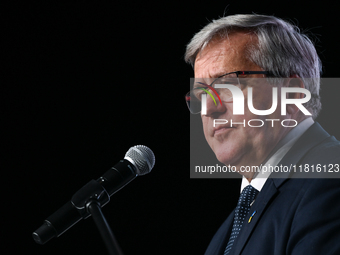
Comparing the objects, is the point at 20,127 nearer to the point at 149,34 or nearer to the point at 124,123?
the point at 124,123

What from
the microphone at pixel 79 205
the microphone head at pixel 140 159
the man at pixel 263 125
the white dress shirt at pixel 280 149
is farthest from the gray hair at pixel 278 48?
the microphone at pixel 79 205

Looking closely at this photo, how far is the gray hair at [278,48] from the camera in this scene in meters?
1.72

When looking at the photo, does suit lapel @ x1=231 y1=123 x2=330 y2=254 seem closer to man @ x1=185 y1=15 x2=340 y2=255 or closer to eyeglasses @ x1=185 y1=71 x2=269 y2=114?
man @ x1=185 y1=15 x2=340 y2=255

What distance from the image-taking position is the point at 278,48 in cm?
174

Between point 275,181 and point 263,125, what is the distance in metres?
0.29

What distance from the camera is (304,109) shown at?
1.72 metres

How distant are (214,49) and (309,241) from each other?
3.29 ft

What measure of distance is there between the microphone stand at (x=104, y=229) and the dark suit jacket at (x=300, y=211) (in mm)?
558

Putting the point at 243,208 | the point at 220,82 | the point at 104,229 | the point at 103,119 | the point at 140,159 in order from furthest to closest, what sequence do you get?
the point at 103,119 → the point at 220,82 → the point at 243,208 → the point at 140,159 → the point at 104,229

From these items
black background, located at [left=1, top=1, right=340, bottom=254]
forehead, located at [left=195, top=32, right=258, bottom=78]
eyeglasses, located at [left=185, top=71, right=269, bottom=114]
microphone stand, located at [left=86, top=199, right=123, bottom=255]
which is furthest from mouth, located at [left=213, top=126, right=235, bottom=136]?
black background, located at [left=1, top=1, right=340, bottom=254]

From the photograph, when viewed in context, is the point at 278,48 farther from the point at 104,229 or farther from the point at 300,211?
the point at 104,229

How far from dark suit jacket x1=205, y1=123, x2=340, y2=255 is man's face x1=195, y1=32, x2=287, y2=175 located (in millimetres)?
149

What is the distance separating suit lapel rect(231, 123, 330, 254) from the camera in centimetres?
143

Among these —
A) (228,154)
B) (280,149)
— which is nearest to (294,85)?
(280,149)
